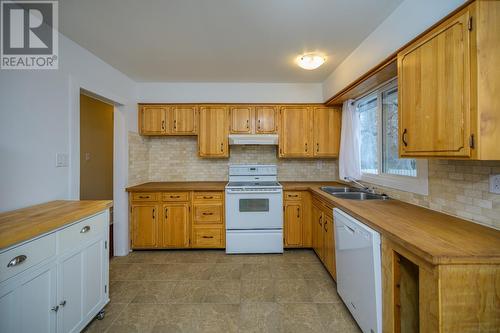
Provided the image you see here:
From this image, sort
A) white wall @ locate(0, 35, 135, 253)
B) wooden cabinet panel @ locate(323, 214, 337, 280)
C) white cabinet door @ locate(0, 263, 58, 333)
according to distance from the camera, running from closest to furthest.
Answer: white cabinet door @ locate(0, 263, 58, 333) < white wall @ locate(0, 35, 135, 253) < wooden cabinet panel @ locate(323, 214, 337, 280)

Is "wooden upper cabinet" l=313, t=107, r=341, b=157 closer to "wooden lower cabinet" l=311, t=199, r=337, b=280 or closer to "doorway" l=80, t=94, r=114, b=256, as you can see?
"wooden lower cabinet" l=311, t=199, r=337, b=280

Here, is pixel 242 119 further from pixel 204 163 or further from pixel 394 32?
pixel 394 32

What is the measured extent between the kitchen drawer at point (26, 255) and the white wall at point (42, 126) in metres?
0.60

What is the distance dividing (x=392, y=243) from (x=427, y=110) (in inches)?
33.4

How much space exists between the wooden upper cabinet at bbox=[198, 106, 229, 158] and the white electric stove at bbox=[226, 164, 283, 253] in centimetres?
68

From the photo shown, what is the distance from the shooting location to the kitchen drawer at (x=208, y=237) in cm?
308

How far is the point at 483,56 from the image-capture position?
3.45 feet

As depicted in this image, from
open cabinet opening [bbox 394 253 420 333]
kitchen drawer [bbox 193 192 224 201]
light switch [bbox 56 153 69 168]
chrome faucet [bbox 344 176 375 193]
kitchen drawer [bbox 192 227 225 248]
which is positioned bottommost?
kitchen drawer [bbox 192 227 225 248]

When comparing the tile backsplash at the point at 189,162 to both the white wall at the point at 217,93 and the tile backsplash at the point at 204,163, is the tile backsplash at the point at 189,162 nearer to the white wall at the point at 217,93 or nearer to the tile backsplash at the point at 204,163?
the tile backsplash at the point at 204,163

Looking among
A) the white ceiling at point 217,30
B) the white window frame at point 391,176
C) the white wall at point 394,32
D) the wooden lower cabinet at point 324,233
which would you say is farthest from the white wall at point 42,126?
the white window frame at point 391,176

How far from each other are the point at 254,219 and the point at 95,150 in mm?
3362

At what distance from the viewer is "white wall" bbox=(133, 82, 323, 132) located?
341 centimetres

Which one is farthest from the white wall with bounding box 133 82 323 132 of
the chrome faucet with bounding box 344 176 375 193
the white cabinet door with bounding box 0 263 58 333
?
the white cabinet door with bounding box 0 263 58 333

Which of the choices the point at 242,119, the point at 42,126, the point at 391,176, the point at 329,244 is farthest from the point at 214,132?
the point at 391,176
